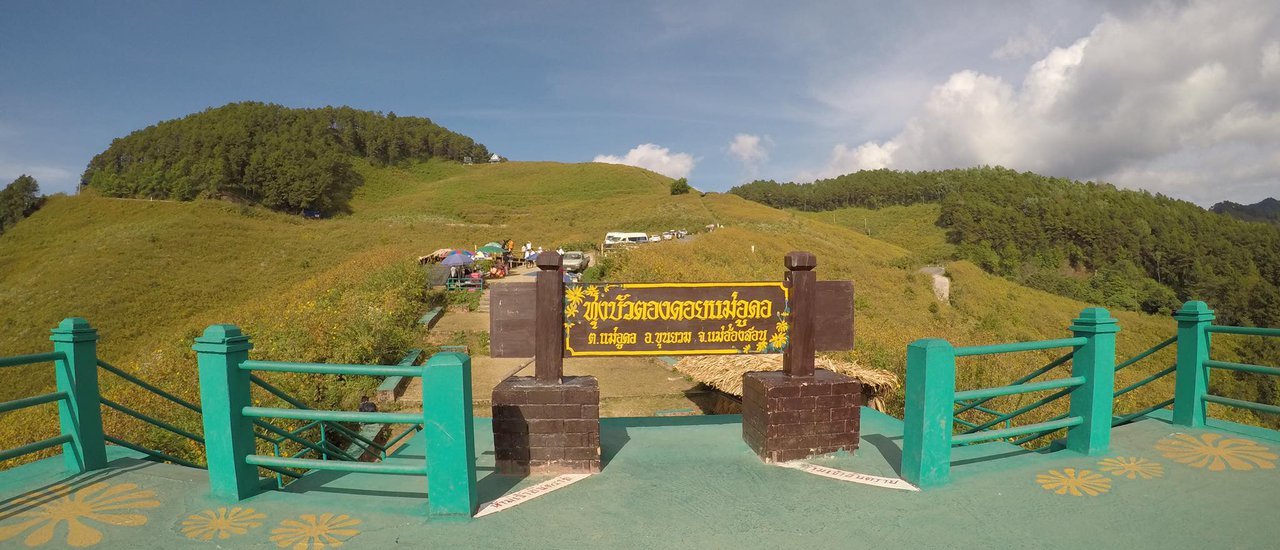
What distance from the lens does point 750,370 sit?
817 cm

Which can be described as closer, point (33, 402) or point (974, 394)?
point (33, 402)

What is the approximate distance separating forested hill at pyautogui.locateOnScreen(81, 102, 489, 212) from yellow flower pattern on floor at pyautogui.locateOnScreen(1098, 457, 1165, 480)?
76.3 metres

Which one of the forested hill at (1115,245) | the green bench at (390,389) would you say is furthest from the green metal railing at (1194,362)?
the forested hill at (1115,245)

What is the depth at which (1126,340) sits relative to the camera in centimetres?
3897

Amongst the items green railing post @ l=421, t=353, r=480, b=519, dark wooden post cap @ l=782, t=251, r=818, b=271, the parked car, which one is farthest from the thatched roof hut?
the parked car

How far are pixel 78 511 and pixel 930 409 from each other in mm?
5053

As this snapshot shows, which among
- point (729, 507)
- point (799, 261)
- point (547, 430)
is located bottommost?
point (729, 507)

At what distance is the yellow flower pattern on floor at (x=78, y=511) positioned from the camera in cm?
302

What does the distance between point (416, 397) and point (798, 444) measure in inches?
284

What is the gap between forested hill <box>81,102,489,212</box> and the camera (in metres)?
63.7

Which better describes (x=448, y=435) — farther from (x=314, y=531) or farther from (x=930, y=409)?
(x=930, y=409)

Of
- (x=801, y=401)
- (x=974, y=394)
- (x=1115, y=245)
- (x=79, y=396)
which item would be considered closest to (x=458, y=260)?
(x=79, y=396)

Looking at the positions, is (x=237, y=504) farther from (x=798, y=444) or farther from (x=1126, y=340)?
(x=1126, y=340)

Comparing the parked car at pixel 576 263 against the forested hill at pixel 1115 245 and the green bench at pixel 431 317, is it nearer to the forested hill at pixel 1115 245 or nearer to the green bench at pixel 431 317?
Result: the green bench at pixel 431 317
